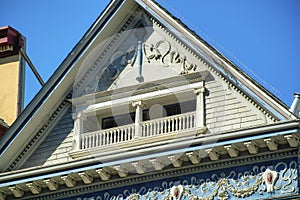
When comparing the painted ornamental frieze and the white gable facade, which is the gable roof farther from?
the painted ornamental frieze

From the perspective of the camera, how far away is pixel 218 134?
3145cm

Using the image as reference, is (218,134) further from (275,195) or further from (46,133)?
(46,133)

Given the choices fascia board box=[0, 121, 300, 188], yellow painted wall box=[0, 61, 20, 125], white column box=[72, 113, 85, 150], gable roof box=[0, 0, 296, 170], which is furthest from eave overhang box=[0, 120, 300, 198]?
yellow painted wall box=[0, 61, 20, 125]

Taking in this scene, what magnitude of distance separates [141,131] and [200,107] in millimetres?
1741

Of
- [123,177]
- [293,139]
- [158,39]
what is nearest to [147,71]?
[158,39]

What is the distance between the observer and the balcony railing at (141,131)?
32875 mm

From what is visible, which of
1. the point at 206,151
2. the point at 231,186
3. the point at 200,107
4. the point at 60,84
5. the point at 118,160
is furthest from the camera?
the point at 60,84

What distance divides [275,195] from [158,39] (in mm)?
6088

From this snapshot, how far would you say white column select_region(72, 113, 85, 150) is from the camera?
34075 mm

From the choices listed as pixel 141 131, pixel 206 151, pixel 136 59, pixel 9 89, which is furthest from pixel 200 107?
pixel 9 89

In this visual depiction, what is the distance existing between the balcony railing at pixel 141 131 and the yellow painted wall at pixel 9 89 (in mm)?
8236

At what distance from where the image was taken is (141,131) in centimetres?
3328

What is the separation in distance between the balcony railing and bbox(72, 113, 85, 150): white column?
11 centimetres

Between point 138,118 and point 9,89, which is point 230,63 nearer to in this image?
point 138,118
